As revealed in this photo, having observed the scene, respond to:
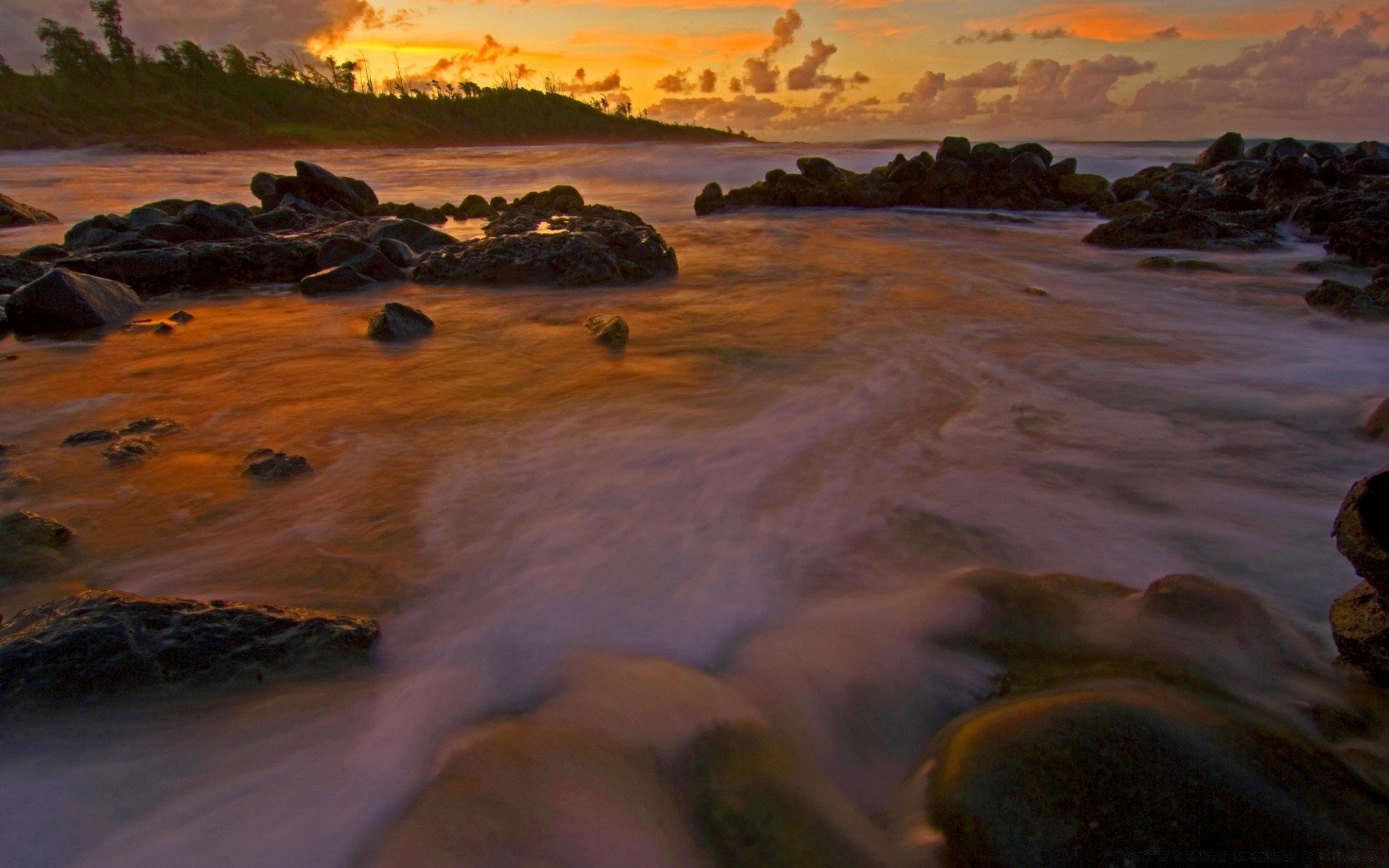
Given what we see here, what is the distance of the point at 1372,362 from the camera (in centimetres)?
489

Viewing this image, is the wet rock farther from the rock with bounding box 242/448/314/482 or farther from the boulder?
the boulder

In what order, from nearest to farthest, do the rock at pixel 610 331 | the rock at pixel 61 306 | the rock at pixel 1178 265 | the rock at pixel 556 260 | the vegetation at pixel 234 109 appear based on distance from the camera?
the rock at pixel 610 331
the rock at pixel 61 306
the rock at pixel 556 260
the rock at pixel 1178 265
the vegetation at pixel 234 109

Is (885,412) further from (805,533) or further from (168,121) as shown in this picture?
(168,121)

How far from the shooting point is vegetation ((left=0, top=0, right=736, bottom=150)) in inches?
1405

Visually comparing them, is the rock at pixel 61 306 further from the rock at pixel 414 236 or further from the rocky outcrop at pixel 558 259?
the rock at pixel 414 236

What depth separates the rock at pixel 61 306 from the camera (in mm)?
5477

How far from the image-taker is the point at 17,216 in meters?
12.7

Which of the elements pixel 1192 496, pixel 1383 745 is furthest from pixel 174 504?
pixel 1192 496

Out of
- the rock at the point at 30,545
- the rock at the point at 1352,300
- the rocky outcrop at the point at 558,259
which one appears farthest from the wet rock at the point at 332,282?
the rock at the point at 1352,300

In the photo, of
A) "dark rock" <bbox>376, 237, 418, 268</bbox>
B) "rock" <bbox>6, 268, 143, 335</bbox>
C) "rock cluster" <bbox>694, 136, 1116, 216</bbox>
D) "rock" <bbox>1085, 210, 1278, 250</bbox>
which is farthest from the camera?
"rock cluster" <bbox>694, 136, 1116, 216</bbox>

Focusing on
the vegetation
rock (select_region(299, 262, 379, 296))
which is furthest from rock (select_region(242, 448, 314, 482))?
the vegetation

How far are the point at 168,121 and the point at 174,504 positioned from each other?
153 ft

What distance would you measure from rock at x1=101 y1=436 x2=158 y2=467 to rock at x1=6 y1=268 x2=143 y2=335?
3.09m

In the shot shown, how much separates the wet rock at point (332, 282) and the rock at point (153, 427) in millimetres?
3638
